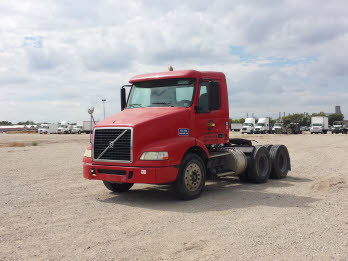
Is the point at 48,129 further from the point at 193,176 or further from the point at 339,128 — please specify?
the point at 193,176

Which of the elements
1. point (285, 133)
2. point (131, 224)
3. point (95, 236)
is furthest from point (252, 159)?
point (285, 133)

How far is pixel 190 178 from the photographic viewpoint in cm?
812

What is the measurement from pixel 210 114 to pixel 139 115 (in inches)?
76.6

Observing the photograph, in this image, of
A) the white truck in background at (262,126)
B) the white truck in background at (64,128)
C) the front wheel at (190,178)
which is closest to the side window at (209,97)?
the front wheel at (190,178)

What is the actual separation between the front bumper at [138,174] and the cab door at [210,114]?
1.58 m

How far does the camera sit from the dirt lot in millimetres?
4801

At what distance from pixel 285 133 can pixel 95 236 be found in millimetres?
58655

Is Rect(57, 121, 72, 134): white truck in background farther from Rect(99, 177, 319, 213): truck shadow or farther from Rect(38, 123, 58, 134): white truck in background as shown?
Rect(99, 177, 319, 213): truck shadow

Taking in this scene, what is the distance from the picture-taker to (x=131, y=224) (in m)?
6.22

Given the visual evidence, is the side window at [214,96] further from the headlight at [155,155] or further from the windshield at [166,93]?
the headlight at [155,155]

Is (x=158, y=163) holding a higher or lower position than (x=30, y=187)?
higher

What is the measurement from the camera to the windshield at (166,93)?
27.9 ft

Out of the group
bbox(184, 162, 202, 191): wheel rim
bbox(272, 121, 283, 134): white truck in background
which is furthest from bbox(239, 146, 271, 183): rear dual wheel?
bbox(272, 121, 283, 134): white truck in background

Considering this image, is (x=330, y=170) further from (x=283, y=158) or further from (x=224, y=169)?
(x=224, y=169)
